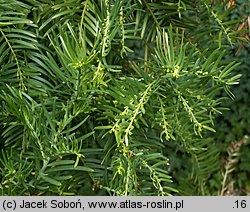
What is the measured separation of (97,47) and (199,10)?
0.17 metres

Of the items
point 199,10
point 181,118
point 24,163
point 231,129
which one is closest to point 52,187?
point 24,163

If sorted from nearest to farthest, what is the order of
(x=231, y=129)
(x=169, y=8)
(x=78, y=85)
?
1. (x=78, y=85)
2. (x=169, y=8)
3. (x=231, y=129)

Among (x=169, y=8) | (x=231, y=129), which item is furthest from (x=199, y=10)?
(x=231, y=129)

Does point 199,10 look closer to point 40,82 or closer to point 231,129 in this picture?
point 40,82

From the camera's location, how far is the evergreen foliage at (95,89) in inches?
14.9

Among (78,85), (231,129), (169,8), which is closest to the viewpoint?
(78,85)

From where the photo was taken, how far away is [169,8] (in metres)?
0.49

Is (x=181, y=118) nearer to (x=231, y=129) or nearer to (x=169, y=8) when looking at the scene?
(x=169, y=8)

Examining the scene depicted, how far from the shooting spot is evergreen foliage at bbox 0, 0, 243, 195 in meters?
0.38

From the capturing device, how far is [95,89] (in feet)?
1.27
